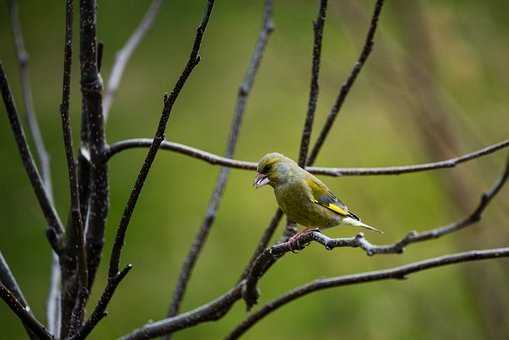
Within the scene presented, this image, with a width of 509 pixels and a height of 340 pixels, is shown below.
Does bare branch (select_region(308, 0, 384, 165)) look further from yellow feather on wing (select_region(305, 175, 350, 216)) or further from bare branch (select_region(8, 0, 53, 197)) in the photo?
bare branch (select_region(8, 0, 53, 197))

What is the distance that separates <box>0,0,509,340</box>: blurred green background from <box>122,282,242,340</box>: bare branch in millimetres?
1021

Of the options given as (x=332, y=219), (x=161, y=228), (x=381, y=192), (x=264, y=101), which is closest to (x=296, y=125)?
(x=264, y=101)

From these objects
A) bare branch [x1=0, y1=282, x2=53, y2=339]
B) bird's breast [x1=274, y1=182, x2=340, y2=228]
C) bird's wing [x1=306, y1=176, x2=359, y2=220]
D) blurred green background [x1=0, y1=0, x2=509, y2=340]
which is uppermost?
blurred green background [x1=0, y1=0, x2=509, y2=340]

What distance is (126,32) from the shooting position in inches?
146

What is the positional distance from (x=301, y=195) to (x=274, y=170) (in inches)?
2.9

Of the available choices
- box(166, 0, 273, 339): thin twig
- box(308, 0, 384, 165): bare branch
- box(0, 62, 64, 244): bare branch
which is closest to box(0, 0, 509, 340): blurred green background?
box(166, 0, 273, 339): thin twig

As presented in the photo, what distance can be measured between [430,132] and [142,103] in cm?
211

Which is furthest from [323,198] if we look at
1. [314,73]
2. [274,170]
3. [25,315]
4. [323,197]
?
[25,315]

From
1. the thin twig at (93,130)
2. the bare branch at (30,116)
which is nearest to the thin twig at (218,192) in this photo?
Answer: the thin twig at (93,130)

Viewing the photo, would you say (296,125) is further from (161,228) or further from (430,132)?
(430,132)

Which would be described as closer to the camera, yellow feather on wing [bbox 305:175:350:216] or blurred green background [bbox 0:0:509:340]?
yellow feather on wing [bbox 305:175:350:216]

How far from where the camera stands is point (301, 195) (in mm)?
1185

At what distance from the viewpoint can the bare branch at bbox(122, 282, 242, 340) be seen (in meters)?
0.90

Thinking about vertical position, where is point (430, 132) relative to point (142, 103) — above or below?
below
